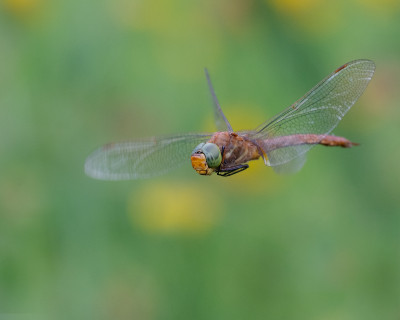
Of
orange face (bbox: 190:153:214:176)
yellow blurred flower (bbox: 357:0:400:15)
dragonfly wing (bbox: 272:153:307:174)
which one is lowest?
dragonfly wing (bbox: 272:153:307:174)

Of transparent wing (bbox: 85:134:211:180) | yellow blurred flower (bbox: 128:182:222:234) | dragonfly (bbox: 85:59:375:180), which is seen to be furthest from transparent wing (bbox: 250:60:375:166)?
yellow blurred flower (bbox: 128:182:222:234)

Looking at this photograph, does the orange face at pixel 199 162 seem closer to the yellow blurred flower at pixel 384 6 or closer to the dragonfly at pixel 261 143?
the dragonfly at pixel 261 143

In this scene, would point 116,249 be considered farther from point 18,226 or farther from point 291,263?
point 291,263

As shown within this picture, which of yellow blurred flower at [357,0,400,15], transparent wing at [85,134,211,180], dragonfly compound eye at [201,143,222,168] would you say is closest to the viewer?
dragonfly compound eye at [201,143,222,168]

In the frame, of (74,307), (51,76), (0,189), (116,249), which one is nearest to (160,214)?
(116,249)

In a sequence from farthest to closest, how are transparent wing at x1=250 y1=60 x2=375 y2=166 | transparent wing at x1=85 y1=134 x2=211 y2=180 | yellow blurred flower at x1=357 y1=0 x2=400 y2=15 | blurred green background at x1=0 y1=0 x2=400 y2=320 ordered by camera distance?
yellow blurred flower at x1=357 y1=0 x2=400 y2=15, blurred green background at x1=0 y1=0 x2=400 y2=320, transparent wing at x1=85 y1=134 x2=211 y2=180, transparent wing at x1=250 y1=60 x2=375 y2=166

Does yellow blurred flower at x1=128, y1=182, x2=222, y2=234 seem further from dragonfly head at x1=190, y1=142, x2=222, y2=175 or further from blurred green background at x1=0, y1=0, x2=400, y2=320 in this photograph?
dragonfly head at x1=190, y1=142, x2=222, y2=175

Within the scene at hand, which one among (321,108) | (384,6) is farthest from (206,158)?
(384,6)

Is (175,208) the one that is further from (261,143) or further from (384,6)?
(384,6)
